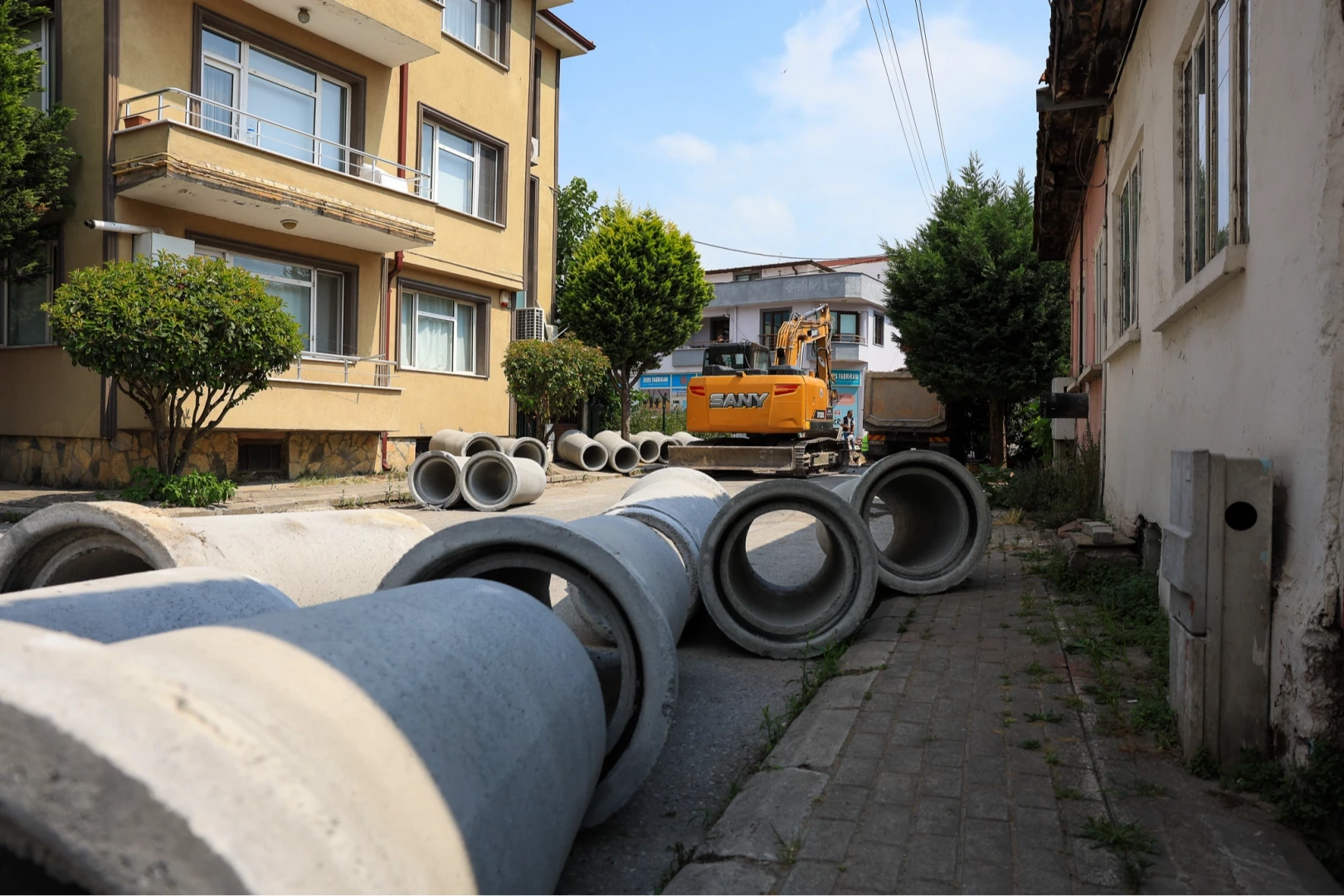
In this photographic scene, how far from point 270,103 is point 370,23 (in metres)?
2.07

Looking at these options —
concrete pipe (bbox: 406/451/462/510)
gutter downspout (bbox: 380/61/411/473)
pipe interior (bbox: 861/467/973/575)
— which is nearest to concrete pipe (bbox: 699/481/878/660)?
pipe interior (bbox: 861/467/973/575)

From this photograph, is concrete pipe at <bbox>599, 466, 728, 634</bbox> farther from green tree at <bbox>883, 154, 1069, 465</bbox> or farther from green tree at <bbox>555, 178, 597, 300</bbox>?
green tree at <bbox>555, 178, 597, 300</bbox>

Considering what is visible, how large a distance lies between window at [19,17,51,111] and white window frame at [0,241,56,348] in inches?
83.0

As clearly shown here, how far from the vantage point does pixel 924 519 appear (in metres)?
7.67

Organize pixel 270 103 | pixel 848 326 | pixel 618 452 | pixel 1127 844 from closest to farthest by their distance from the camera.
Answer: pixel 1127 844, pixel 270 103, pixel 618 452, pixel 848 326

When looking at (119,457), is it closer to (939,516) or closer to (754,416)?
(939,516)

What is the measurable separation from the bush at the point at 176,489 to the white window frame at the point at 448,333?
244 inches

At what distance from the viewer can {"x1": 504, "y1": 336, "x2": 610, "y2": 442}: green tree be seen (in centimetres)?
1862

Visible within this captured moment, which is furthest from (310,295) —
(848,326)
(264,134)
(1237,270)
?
(848,326)

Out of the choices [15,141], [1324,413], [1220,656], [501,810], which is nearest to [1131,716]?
[1220,656]

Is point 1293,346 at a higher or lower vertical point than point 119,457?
higher

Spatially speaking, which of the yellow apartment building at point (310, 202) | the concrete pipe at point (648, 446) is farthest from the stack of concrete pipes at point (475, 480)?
the concrete pipe at point (648, 446)

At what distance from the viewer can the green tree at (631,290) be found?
21.9 meters

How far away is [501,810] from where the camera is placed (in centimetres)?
192
